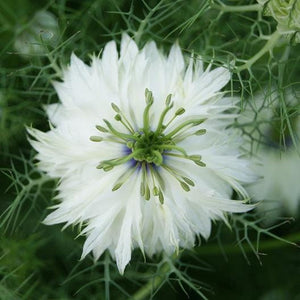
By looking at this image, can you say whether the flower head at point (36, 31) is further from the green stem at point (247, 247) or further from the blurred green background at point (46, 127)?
the green stem at point (247, 247)

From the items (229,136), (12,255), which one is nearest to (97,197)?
(229,136)

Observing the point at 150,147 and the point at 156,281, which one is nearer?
the point at 150,147

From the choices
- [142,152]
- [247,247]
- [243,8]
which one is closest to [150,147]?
[142,152]

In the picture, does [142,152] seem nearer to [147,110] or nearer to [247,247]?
[147,110]

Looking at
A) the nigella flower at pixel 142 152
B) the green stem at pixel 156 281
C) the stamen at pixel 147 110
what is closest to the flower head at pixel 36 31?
the nigella flower at pixel 142 152

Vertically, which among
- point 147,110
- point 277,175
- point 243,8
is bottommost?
point 277,175

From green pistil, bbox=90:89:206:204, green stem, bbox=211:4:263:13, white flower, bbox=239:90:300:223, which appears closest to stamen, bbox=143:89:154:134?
green pistil, bbox=90:89:206:204
